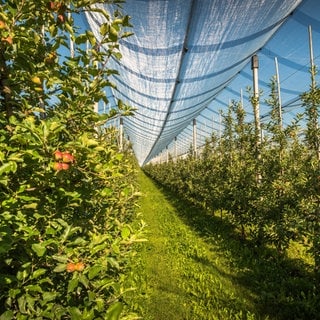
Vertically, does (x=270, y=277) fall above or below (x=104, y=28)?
below

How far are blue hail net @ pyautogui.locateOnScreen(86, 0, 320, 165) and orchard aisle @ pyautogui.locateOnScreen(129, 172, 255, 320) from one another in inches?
109

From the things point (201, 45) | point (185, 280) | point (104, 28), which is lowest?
point (185, 280)

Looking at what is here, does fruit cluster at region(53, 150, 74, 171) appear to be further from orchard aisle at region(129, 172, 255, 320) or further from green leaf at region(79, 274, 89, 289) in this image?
orchard aisle at region(129, 172, 255, 320)

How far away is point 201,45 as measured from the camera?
275 inches

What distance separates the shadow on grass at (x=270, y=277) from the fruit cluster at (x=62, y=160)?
12.4 feet

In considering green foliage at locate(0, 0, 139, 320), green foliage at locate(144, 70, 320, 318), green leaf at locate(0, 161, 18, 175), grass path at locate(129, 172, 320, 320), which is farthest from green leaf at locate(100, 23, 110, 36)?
green foliage at locate(144, 70, 320, 318)

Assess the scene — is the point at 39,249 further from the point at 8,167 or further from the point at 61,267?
the point at 8,167

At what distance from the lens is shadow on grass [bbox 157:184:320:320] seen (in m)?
4.29

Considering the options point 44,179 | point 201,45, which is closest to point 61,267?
point 44,179

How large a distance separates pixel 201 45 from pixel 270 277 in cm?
475

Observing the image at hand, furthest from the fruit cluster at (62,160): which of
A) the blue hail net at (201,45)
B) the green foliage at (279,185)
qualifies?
the green foliage at (279,185)

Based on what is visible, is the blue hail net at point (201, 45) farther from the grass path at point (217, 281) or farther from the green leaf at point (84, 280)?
the grass path at point (217, 281)

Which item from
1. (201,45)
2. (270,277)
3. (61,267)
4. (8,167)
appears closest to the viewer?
(8,167)

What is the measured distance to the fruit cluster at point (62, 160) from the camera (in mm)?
1340
